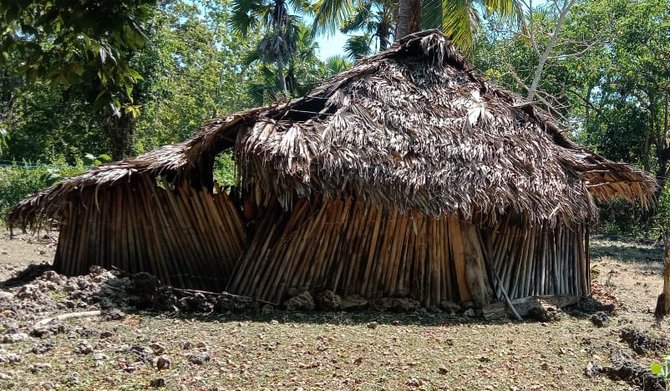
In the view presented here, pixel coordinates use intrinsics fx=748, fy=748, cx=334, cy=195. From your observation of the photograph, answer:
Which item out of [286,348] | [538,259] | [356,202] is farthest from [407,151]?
[286,348]

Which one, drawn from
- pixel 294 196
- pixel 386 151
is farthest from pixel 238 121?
pixel 386 151

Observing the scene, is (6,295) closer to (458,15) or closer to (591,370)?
(591,370)

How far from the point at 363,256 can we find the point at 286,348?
248cm

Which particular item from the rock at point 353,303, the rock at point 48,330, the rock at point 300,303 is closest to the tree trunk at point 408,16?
the rock at point 353,303

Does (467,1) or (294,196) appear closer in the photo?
(294,196)

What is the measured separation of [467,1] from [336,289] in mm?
7140

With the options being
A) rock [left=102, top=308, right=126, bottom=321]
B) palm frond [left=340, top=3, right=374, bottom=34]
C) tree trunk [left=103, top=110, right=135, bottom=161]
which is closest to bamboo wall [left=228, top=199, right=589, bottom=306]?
rock [left=102, top=308, right=126, bottom=321]

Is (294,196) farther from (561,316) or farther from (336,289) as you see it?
(561,316)

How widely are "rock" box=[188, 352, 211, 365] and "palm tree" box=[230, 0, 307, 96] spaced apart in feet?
60.0

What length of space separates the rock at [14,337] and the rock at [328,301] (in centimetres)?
317

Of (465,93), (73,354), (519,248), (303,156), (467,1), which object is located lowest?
(73,354)

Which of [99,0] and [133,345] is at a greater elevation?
[99,0]

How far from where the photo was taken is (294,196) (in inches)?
325

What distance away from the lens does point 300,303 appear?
317 inches
